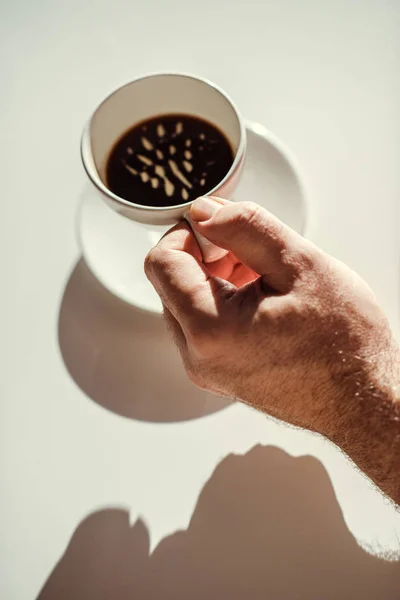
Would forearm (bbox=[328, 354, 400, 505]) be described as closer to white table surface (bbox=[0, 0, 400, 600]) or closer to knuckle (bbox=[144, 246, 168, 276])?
white table surface (bbox=[0, 0, 400, 600])

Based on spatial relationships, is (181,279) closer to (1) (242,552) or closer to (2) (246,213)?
(2) (246,213)

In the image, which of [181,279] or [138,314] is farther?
[138,314]

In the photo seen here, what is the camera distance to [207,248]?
69cm

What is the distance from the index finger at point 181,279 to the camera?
60 cm

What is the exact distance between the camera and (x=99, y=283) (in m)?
0.87

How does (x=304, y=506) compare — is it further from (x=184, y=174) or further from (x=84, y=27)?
(x=84, y=27)

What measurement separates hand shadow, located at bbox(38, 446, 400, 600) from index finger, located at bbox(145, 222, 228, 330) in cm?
28

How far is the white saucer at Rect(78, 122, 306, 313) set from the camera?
2.78 ft

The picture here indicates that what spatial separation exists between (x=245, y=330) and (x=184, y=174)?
30 cm

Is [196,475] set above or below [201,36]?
below

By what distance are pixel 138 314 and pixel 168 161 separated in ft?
0.82

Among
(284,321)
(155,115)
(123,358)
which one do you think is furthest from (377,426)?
(155,115)

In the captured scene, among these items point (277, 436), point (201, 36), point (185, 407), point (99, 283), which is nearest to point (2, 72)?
point (201, 36)

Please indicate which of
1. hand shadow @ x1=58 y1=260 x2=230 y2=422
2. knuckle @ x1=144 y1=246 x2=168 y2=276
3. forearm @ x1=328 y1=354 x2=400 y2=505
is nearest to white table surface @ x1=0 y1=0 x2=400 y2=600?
hand shadow @ x1=58 y1=260 x2=230 y2=422
